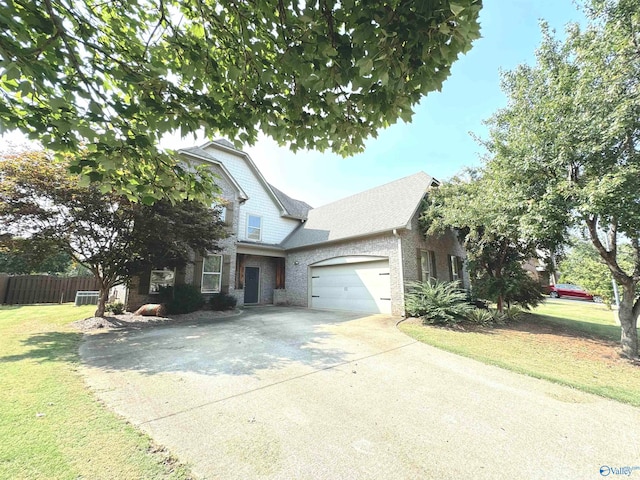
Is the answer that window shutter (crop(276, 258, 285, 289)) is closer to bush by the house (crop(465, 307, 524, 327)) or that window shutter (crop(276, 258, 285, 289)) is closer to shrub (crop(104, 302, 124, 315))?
shrub (crop(104, 302, 124, 315))

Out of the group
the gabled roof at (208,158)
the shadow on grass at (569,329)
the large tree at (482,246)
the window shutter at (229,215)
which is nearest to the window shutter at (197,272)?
the window shutter at (229,215)

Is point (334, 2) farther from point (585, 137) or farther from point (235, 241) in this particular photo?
point (235, 241)

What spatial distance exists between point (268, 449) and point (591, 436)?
3656 millimetres

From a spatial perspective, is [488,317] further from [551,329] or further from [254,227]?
[254,227]

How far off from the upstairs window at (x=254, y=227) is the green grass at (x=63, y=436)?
437 inches

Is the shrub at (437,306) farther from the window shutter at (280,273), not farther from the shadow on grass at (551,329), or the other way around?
the window shutter at (280,273)

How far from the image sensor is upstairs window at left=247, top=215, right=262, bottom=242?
1549cm

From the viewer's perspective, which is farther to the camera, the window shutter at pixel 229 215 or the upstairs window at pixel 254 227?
the upstairs window at pixel 254 227

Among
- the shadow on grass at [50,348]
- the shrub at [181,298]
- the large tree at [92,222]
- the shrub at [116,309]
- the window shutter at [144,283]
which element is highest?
the large tree at [92,222]

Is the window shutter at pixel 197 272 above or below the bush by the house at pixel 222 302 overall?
above

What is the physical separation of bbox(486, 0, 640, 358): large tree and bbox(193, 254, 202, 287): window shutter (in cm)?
1209

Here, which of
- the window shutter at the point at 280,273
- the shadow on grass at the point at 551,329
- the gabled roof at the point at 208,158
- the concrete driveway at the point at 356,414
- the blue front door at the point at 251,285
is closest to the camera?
the concrete driveway at the point at 356,414

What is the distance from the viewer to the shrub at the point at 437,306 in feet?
29.5

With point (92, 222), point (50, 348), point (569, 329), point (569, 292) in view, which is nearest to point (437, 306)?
point (569, 329)
